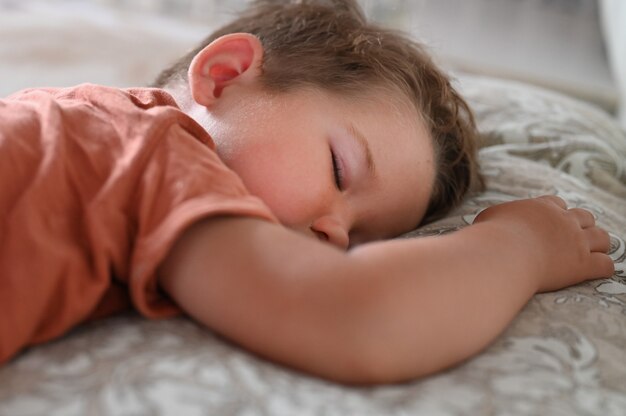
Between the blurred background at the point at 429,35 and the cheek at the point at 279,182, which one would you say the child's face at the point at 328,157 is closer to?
the cheek at the point at 279,182

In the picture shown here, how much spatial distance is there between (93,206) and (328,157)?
0.86 feet

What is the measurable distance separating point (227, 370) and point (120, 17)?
179 cm

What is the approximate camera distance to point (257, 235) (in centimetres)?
60

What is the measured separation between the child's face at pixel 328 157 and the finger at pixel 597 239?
20 cm

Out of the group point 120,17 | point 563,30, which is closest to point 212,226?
point 120,17

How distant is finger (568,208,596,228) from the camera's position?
87cm

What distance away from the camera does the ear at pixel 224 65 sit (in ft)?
2.77

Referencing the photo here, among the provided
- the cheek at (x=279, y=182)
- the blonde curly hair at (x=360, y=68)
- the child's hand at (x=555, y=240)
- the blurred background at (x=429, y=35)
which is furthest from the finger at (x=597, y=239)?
the blurred background at (x=429, y=35)

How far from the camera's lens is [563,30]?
7.77 ft

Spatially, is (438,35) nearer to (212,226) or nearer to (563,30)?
(563,30)

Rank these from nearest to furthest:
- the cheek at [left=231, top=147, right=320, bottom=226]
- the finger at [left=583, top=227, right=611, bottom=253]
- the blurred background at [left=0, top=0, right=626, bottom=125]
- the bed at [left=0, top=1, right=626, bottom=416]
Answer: the bed at [left=0, top=1, right=626, bottom=416] → the cheek at [left=231, top=147, right=320, bottom=226] → the finger at [left=583, top=227, right=611, bottom=253] → the blurred background at [left=0, top=0, right=626, bottom=125]

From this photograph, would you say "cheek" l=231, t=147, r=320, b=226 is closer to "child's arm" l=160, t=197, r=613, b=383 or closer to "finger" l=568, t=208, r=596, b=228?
"child's arm" l=160, t=197, r=613, b=383

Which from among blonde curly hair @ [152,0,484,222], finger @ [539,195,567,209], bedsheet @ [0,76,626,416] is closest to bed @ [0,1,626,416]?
bedsheet @ [0,76,626,416]

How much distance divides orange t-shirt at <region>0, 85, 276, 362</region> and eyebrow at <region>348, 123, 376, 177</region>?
191 millimetres
